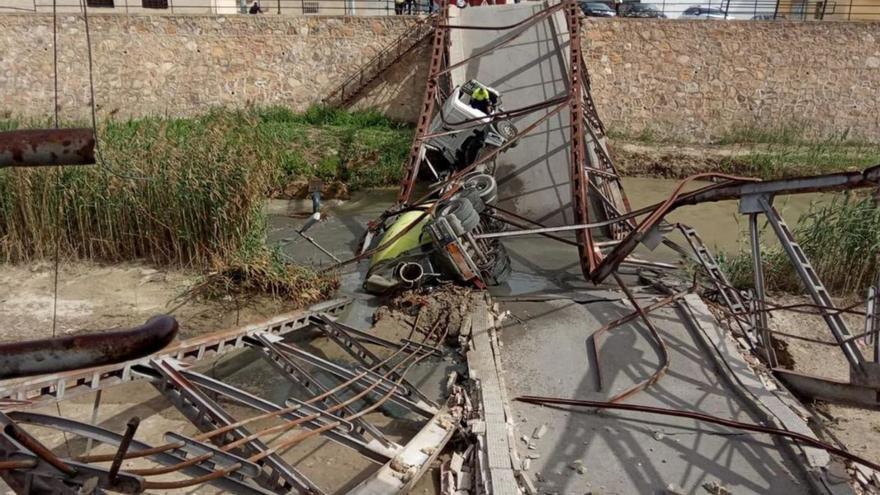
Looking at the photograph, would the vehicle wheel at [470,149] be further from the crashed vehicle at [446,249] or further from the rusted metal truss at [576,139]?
the crashed vehicle at [446,249]

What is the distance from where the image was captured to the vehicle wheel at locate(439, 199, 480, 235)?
23.5 feet

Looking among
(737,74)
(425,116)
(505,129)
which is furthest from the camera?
(737,74)

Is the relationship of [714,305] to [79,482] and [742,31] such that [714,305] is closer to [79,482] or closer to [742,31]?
[79,482]

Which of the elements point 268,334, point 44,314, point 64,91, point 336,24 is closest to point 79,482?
point 268,334

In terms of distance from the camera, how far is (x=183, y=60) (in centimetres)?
1652

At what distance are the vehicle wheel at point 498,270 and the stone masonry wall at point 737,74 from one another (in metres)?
9.92

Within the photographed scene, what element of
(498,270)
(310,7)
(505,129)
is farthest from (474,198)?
(310,7)

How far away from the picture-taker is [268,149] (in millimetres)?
9164

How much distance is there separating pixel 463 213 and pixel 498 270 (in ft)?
3.80

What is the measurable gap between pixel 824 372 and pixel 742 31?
12.6 meters

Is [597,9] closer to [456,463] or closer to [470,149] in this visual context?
[470,149]

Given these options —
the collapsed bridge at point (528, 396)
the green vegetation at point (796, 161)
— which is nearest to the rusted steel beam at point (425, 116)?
the collapsed bridge at point (528, 396)

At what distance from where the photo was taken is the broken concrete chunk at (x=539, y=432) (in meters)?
4.60

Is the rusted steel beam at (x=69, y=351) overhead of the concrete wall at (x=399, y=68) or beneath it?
beneath
